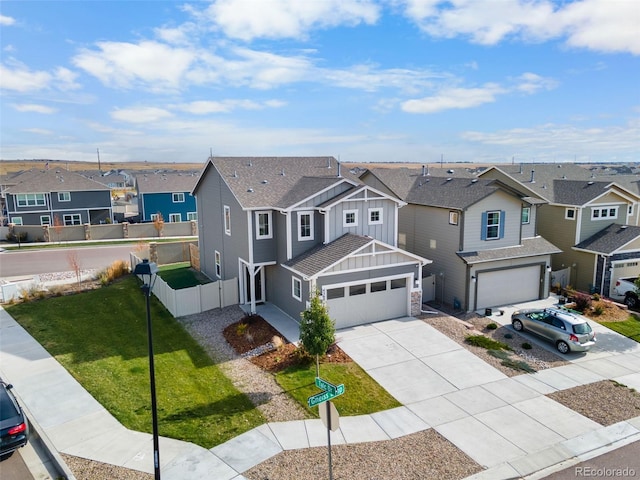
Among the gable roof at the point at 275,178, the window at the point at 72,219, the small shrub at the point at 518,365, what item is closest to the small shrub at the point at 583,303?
the small shrub at the point at 518,365

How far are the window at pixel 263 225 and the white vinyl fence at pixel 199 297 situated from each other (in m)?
2.95

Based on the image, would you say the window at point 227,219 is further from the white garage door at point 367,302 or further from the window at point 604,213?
the window at point 604,213

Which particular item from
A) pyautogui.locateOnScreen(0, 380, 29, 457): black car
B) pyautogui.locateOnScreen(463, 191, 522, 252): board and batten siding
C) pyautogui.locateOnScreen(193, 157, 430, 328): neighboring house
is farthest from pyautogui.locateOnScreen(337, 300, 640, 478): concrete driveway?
pyautogui.locateOnScreen(0, 380, 29, 457): black car

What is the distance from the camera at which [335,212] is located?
2198 cm

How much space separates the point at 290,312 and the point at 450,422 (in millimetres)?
9870

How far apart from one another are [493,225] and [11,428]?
71.8 feet

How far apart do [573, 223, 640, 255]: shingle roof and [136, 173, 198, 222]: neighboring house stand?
134 feet

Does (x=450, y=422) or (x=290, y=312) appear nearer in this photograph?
(x=450, y=422)

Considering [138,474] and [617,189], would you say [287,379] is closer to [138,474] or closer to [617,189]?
[138,474]

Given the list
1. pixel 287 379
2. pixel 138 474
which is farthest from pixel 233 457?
pixel 287 379

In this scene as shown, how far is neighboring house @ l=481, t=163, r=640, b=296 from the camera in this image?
2698cm

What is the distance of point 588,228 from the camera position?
28.4 metres

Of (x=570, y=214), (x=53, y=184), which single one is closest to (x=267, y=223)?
(x=570, y=214)

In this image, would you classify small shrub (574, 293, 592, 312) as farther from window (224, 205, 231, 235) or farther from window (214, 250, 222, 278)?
window (214, 250, 222, 278)
